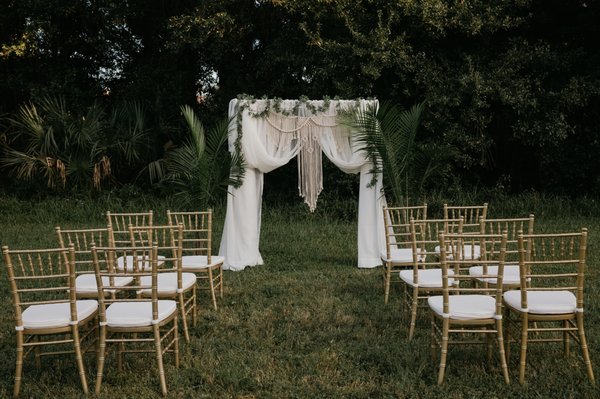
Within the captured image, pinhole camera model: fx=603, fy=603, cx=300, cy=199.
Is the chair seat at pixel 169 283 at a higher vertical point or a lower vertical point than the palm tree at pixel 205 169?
lower

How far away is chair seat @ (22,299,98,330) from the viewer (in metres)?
4.29

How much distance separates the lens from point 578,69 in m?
13.2

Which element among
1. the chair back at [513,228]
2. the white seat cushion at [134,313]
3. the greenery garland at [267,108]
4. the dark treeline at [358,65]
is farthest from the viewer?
the dark treeline at [358,65]

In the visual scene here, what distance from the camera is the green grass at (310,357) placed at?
171 inches

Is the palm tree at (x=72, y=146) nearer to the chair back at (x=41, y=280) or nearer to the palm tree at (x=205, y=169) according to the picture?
the chair back at (x=41, y=280)

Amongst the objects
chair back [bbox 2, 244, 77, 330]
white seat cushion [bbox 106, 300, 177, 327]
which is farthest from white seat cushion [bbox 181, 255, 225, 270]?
white seat cushion [bbox 106, 300, 177, 327]

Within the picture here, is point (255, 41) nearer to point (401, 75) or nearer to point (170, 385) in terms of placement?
point (401, 75)

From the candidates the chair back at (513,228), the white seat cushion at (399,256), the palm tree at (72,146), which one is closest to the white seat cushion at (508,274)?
the chair back at (513,228)

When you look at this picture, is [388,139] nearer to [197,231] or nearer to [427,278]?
[197,231]

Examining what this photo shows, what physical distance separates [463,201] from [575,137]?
3146 mm

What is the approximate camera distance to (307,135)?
8.85 m

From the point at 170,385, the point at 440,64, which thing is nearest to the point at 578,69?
the point at 440,64

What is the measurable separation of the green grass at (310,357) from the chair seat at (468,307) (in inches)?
18.6

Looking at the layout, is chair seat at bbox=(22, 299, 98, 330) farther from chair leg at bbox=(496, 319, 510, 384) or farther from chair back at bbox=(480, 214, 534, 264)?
chair back at bbox=(480, 214, 534, 264)
